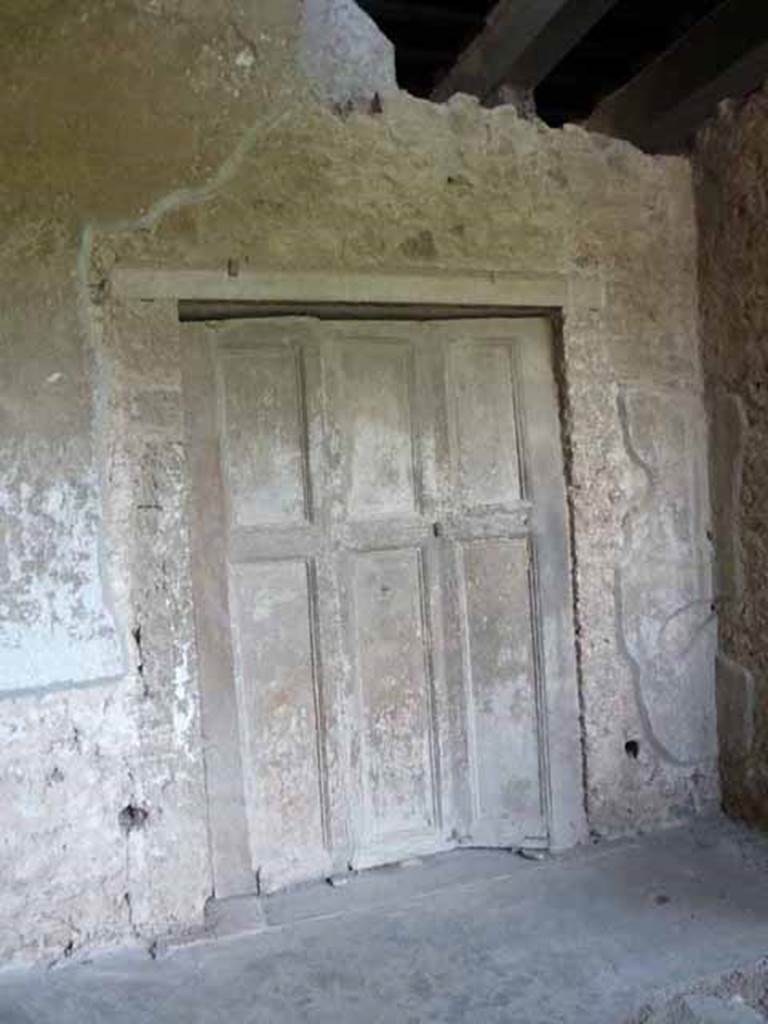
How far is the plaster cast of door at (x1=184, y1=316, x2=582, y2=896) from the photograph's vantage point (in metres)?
2.36

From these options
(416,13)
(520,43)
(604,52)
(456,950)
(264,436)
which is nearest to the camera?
(456,950)

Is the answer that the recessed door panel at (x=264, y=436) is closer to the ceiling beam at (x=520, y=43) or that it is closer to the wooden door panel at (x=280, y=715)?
the wooden door panel at (x=280, y=715)

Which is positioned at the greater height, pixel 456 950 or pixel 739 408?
pixel 739 408

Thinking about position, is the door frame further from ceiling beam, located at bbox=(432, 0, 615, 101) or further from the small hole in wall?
ceiling beam, located at bbox=(432, 0, 615, 101)

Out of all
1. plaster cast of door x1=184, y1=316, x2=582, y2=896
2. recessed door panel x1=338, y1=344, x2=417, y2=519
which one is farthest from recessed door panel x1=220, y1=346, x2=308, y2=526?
recessed door panel x1=338, y1=344, x2=417, y2=519

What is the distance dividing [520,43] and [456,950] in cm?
230

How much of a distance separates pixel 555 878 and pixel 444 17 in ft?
8.33

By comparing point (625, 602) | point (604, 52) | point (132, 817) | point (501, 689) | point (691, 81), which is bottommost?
point (132, 817)

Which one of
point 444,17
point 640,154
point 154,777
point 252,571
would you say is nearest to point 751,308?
point 640,154

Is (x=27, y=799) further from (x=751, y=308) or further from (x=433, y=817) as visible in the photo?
(x=751, y=308)

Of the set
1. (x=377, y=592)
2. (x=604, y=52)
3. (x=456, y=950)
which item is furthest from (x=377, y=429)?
(x=604, y=52)

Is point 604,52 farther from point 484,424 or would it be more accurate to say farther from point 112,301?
point 112,301

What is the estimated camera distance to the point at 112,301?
215 centimetres

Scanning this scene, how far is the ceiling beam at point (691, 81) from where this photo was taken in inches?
97.7
